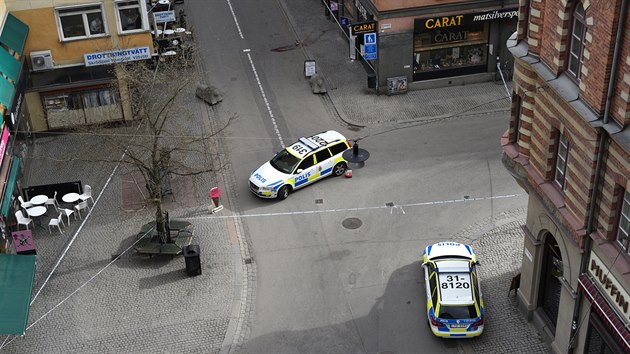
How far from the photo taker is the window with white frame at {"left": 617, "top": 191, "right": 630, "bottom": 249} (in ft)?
74.9

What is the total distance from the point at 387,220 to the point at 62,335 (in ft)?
47.4

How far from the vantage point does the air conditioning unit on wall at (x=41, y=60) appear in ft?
137

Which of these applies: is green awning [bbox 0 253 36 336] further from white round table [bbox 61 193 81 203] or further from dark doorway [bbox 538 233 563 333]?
dark doorway [bbox 538 233 563 333]

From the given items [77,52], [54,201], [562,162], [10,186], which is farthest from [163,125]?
[562,162]

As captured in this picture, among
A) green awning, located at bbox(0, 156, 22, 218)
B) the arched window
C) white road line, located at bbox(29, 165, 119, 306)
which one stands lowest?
white road line, located at bbox(29, 165, 119, 306)

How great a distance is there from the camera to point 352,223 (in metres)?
36.2

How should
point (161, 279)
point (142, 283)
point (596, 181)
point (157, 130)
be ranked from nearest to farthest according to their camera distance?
point (596, 181)
point (142, 283)
point (161, 279)
point (157, 130)

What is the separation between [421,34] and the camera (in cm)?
4638

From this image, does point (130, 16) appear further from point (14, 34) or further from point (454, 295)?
point (454, 295)

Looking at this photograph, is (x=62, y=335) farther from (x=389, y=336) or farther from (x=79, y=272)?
(x=389, y=336)

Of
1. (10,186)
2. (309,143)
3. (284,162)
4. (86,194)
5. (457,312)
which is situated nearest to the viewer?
(457,312)

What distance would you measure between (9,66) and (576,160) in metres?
27.1

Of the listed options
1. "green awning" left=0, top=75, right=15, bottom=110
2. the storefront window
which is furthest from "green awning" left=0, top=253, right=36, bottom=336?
the storefront window

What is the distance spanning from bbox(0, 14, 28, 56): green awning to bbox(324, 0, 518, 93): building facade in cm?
1719
